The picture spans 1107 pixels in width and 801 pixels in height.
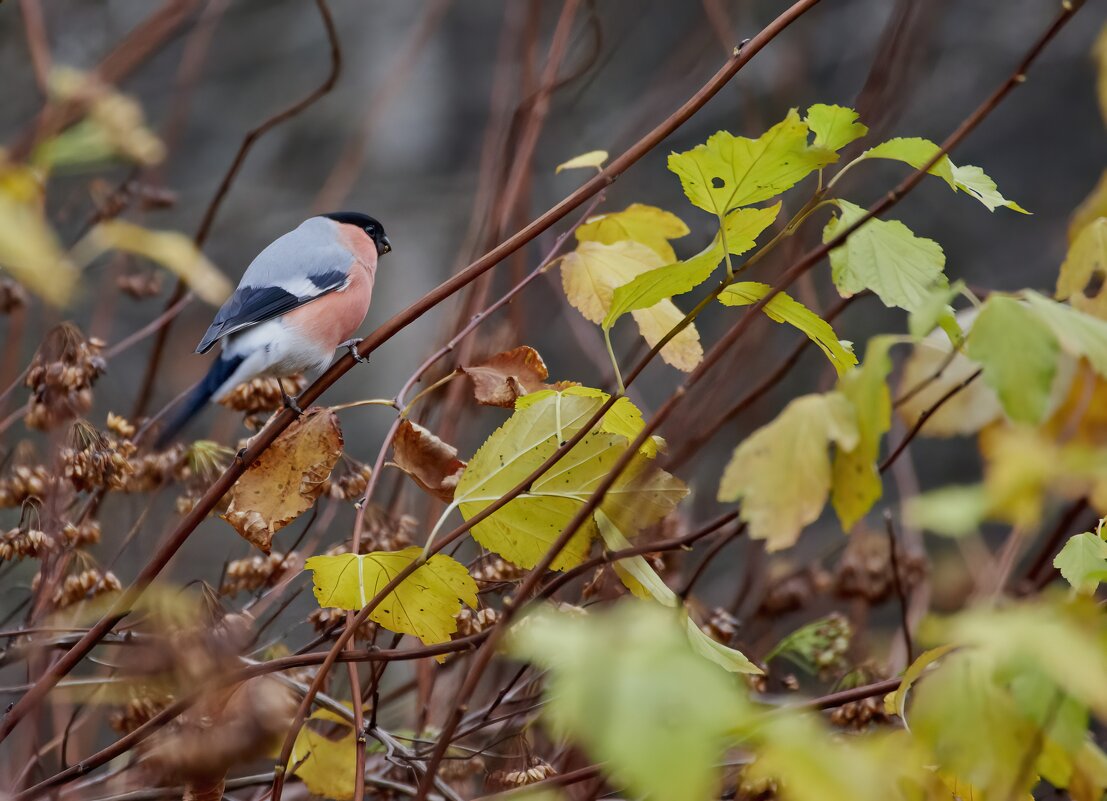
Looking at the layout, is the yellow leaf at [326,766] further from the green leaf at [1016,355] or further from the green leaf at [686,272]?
the green leaf at [1016,355]

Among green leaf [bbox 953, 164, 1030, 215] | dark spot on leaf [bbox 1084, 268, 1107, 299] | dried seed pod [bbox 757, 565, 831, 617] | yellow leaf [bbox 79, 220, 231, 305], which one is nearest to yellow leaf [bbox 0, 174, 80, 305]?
yellow leaf [bbox 79, 220, 231, 305]

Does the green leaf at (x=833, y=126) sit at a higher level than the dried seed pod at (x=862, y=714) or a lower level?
higher

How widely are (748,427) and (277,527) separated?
724mm

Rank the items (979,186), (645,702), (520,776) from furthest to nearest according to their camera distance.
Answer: (520,776) → (979,186) → (645,702)

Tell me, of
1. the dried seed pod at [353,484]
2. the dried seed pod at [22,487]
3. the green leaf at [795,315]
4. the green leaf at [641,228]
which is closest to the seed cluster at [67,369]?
the dried seed pod at [22,487]

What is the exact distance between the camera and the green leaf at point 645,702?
Answer: 16.1 inches

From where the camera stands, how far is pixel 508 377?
3.22 ft

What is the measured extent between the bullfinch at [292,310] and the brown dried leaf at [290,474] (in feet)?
1.17

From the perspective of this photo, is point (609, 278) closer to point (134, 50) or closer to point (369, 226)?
point (134, 50)

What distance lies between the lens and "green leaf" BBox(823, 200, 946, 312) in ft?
2.48

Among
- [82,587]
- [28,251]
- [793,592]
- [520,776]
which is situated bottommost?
[793,592]

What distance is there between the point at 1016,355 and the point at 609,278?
48cm

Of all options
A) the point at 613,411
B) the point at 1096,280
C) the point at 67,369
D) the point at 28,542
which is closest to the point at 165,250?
the point at 67,369

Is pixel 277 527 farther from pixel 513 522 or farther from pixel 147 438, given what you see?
pixel 147 438
